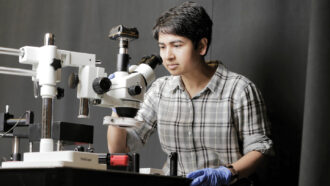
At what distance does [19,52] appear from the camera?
162cm

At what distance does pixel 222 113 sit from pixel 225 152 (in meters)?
0.17

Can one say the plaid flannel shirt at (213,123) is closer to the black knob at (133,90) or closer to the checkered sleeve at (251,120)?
the checkered sleeve at (251,120)

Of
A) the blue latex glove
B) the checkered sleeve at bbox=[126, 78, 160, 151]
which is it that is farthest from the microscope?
the checkered sleeve at bbox=[126, 78, 160, 151]

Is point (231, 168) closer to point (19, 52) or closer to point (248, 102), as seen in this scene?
point (248, 102)

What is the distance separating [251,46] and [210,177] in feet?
3.27

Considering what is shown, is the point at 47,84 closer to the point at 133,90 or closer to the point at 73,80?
the point at 73,80

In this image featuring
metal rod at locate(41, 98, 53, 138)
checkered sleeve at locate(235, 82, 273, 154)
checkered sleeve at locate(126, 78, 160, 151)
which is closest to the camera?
metal rod at locate(41, 98, 53, 138)

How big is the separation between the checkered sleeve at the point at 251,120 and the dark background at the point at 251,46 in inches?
8.9

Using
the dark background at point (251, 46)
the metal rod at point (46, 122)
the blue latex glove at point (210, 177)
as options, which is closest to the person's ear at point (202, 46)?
the dark background at point (251, 46)

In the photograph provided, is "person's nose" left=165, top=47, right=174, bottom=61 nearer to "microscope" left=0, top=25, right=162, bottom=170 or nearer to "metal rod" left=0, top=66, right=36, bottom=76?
"microscope" left=0, top=25, right=162, bottom=170

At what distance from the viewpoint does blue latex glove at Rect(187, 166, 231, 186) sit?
183cm

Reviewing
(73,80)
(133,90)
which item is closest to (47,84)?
(73,80)

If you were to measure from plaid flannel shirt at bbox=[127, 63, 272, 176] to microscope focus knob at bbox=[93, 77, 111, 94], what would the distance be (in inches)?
33.8

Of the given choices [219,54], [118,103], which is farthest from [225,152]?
[118,103]
